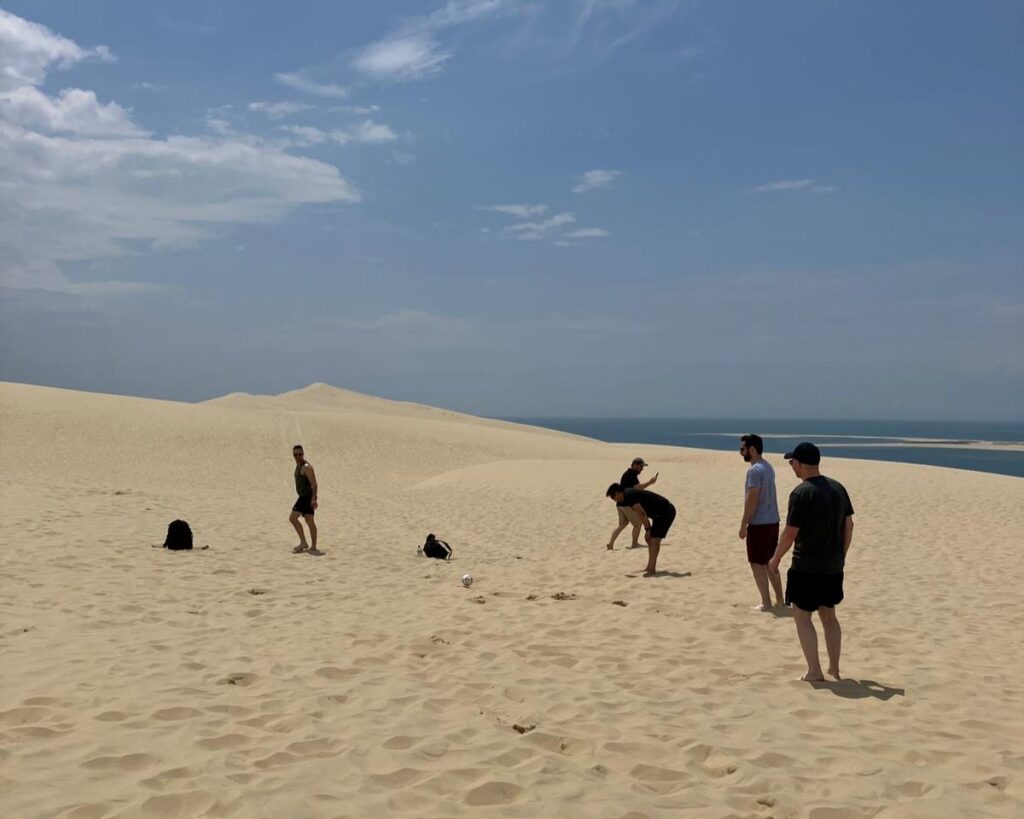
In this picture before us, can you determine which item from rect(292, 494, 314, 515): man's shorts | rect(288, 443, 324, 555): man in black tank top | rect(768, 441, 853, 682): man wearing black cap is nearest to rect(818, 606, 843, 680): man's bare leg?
rect(768, 441, 853, 682): man wearing black cap

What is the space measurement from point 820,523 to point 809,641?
94 centimetres

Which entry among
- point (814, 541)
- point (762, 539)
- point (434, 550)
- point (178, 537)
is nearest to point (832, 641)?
point (814, 541)

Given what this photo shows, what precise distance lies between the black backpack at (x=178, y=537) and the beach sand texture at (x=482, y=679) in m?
0.36

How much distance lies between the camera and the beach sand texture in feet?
13.0

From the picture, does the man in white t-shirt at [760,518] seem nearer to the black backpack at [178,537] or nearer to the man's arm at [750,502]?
the man's arm at [750,502]

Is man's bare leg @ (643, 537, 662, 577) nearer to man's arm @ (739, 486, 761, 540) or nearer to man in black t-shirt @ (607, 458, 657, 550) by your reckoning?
man in black t-shirt @ (607, 458, 657, 550)

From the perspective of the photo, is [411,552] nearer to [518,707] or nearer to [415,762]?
[518,707]

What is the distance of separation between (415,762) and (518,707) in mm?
1168

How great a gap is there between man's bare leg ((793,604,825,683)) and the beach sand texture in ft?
0.46

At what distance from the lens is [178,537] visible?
37.0 feet

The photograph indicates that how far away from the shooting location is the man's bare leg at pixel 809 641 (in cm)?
597

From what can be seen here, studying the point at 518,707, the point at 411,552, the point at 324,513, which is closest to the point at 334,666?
the point at 518,707

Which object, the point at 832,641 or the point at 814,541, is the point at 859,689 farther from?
the point at 814,541

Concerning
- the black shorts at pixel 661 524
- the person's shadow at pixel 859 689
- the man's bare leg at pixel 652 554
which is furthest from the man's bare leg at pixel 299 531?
A: the person's shadow at pixel 859 689
